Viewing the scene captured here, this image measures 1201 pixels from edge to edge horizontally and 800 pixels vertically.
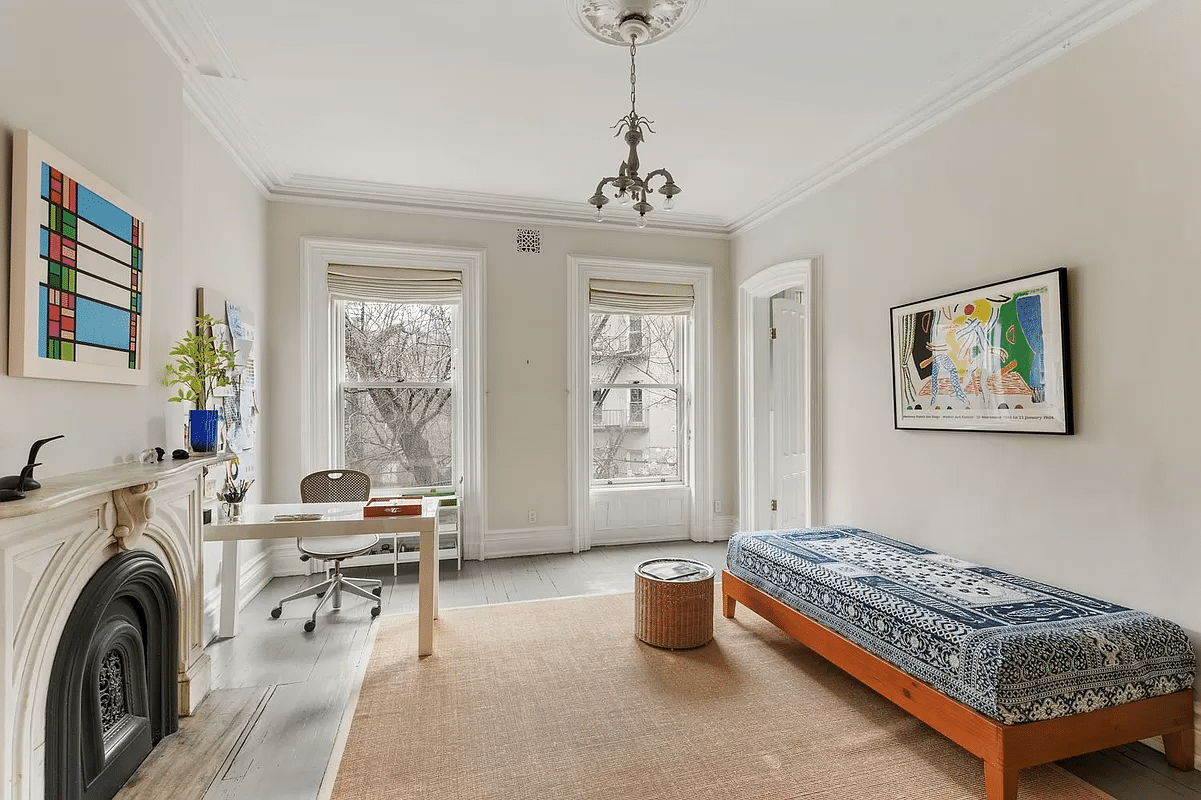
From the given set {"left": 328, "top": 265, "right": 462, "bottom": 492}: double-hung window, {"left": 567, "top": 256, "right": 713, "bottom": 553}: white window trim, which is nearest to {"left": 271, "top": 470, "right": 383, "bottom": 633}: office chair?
{"left": 328, "top": 265, "right": 462, "bottom": 492}: double-hung window

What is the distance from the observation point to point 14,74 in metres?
1.71

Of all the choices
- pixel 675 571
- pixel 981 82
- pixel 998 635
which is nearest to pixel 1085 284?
pixel 981 82

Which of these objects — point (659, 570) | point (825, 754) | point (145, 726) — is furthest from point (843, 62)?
point (145, 726)

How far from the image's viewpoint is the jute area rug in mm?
2109

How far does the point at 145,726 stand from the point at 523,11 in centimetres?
309

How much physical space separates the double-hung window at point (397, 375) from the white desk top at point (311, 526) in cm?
166

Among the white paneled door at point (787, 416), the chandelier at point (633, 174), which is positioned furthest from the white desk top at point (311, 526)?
the white paneled door at point (787, 416)

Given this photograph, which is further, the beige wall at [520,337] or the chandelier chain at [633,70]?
the beige wall at [520,337]

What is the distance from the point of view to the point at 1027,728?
1984 mm

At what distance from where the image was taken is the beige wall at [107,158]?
1728mm

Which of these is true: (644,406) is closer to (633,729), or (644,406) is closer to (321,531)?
(321,531)

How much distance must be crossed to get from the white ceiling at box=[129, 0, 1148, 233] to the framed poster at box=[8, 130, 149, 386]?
98 centimetres

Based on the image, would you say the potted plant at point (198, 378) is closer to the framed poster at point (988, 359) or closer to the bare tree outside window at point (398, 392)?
the bare tree outside window at point (398, 392)

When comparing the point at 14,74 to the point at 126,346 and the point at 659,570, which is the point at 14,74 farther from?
the point at 659,570
